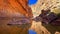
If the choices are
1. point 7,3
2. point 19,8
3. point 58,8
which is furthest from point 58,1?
point 7,3

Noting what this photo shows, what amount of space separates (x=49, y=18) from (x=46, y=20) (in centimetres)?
29

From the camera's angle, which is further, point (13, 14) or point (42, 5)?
point (42, 5)

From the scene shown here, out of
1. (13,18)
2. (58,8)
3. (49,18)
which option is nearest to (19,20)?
(13,18)

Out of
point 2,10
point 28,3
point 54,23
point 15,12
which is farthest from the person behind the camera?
point 28,3

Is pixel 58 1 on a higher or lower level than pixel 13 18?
higher

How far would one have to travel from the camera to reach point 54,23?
5984 mm

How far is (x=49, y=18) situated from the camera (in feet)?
20.5

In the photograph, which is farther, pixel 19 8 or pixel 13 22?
pixel 19 8

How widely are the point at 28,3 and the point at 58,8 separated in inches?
70.4

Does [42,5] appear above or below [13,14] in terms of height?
above

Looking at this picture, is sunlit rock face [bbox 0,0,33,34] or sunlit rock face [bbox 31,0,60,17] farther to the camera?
sunlit rock face [bbox 31,0,60,17]

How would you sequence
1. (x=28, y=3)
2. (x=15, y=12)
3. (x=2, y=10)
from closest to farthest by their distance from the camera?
(x=2, y=10), (x=15, y=12), (x=28, y=3)

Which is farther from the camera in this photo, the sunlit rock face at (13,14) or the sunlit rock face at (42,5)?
the sunlit rock face at (42,5)

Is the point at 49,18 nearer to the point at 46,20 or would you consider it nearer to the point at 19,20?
the point at 46,20
